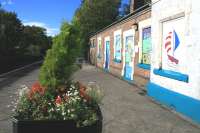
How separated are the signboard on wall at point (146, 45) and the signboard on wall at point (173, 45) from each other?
3012 mm

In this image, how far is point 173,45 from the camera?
42.2 feet

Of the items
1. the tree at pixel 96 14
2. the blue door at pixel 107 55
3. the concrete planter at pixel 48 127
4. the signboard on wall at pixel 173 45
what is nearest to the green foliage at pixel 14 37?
the blue door at pixel 107 55

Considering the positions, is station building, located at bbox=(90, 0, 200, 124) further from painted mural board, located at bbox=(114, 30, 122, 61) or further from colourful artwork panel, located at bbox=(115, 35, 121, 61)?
colourful artwork panel, located at bbox=(115, 35, 121, 61)

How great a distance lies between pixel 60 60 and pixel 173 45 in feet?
24.6

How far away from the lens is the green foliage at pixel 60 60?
233 inches

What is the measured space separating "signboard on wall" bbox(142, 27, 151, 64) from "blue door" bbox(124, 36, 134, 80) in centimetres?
251

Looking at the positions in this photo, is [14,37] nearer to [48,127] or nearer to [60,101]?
[60,101]

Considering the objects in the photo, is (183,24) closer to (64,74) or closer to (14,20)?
(64,74)

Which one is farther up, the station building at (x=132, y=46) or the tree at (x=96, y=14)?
the tree at (x=96, y=14)

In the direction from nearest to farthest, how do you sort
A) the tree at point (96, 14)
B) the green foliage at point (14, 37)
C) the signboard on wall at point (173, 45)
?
the signboard on wall at point (173, 45) < the green foliage at point (14, 37) < the tree at point (96, 14)

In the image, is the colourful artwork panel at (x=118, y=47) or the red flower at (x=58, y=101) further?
the colourful artwork panel at (x=118, y=47)

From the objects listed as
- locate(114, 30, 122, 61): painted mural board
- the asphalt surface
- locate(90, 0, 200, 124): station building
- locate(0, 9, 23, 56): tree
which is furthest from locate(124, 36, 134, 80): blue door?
locate(0, 9, 23, 56): tree

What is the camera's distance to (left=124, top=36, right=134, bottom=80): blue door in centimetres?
2088

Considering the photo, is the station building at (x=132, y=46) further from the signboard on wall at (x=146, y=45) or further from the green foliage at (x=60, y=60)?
the green foliage at (x=60, y=60)
